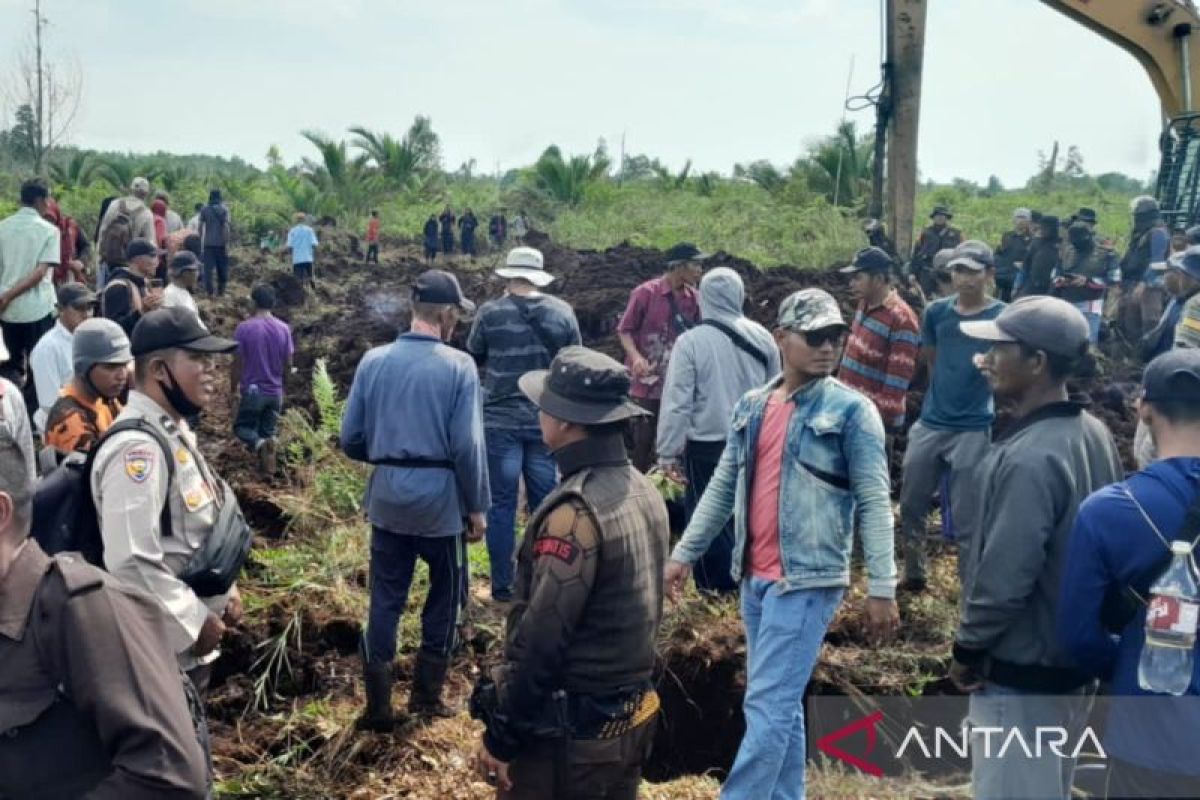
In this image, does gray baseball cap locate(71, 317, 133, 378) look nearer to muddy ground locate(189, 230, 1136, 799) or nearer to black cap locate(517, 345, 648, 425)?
muddy ground locate(189, 230, 1136, 799)

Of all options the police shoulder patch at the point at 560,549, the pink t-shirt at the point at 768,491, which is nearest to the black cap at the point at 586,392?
the police shoulder patch at the point at 560,549

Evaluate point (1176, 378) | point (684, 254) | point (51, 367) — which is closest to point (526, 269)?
point (684, 254)

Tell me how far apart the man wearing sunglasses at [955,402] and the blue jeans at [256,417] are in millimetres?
5004

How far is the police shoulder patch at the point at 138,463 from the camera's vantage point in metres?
3.06

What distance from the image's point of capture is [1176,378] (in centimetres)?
280

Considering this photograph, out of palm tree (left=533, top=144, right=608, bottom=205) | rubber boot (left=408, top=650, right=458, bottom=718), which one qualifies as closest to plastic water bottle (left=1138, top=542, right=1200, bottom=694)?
rubber boot (left=408, top=650, right=458, bottom=718)

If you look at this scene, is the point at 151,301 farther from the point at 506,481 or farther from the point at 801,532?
the point at 801,532

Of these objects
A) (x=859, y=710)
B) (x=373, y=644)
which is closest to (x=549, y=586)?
(x=373, y=644)

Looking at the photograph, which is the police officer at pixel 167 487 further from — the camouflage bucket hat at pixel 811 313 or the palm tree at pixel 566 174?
the palm tree at pixel 566 174

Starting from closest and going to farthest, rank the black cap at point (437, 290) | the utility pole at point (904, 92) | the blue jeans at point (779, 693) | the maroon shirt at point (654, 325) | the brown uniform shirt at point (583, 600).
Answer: the brown uniform shirt at point (583, 600) < the blue jeans at point (779, 693) < the black cap at point (437, 290) < the maroon shirt at point (654, 325) < the utility pole at point (904, 92)

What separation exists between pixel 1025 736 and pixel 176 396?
270cm

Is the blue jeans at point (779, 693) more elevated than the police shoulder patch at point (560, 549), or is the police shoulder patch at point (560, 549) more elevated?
the police shoulder patch at point (560, 549)

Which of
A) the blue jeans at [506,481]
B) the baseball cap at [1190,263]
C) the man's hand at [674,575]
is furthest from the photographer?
the blue jeans at [506,481]

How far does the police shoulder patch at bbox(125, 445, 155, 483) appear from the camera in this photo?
3057 mm
